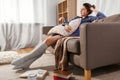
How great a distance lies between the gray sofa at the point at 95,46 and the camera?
62.5 inches

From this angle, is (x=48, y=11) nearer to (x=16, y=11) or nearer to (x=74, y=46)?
(x=16, y=11)

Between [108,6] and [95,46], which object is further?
[108,6]

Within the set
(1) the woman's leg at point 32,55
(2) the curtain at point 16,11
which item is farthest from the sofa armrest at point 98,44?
(2) the curtain at point 16,11

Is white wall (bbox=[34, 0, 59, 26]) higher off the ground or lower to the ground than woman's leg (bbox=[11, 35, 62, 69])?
higher

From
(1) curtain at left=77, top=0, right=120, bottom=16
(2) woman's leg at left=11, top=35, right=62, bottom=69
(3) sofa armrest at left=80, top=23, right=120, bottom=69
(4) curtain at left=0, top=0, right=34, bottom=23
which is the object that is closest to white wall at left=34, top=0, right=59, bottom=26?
(4) curtain at left=0, top=0, right=34, bottom=23

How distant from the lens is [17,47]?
12.5 ft

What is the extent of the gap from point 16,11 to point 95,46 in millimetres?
2618

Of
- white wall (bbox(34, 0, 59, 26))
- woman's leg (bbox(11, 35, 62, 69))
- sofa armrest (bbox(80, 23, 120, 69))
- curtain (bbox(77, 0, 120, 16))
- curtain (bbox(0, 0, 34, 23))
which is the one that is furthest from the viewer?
white wall (bbox(34, 0, 59, 26))

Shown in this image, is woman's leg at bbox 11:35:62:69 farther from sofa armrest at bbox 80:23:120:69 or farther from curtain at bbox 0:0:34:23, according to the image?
curtain at bbox 0:0:34:23

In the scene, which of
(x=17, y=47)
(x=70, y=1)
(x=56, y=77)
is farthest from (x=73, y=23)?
(x=17, y=47)

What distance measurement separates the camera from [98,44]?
1655 mm

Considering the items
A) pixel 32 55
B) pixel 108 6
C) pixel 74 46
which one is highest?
pixel 108 6

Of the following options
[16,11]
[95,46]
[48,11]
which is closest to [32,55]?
[95,46]

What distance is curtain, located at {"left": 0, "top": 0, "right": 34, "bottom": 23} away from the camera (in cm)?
369
